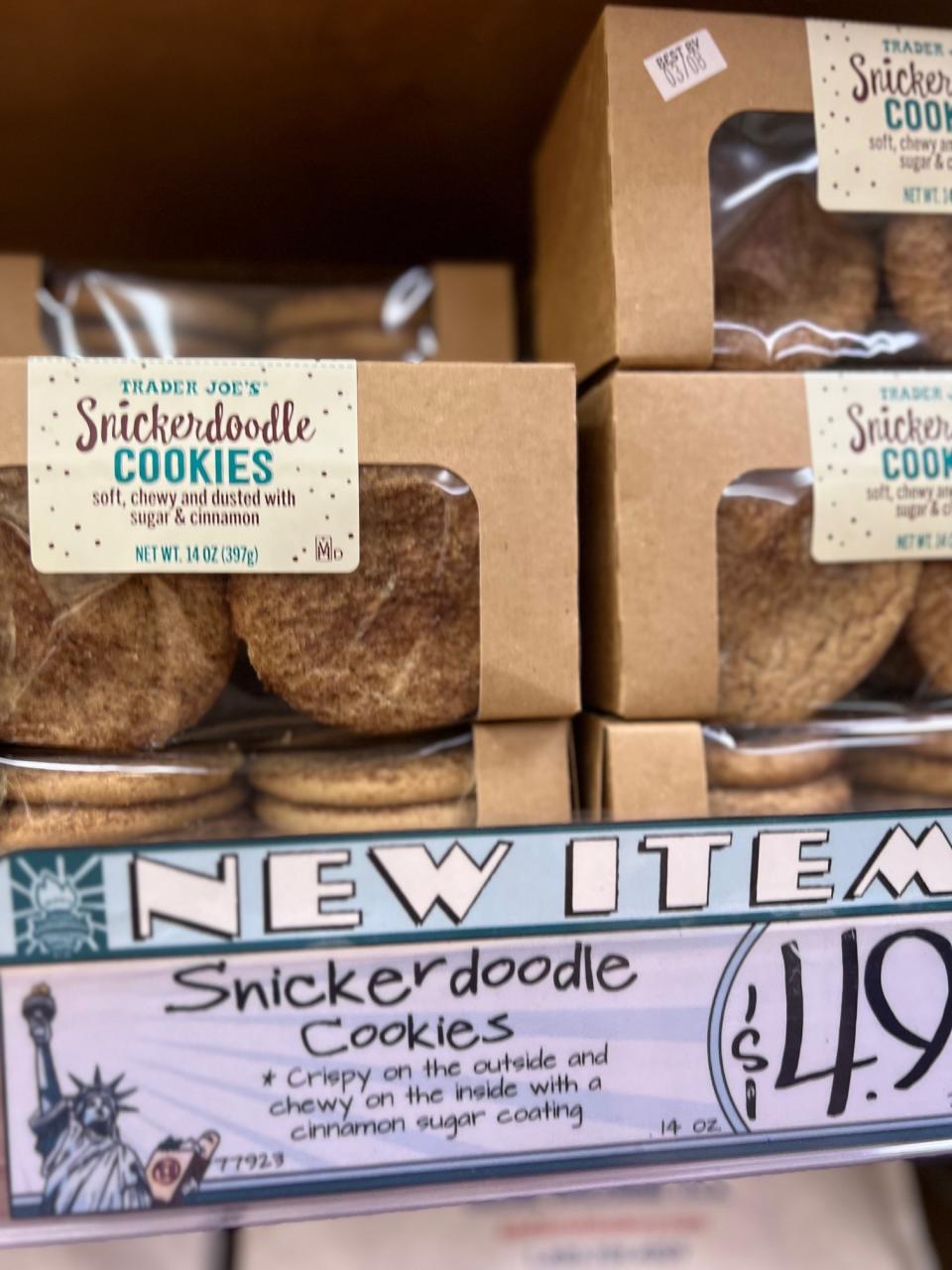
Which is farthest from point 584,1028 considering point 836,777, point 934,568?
point 934,568

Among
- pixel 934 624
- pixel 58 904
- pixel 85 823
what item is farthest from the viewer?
pixel 934 624

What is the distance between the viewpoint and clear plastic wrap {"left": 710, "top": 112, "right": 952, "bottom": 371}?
676mm

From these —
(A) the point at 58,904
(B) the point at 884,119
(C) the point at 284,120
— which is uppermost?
(C) the point at 284,120

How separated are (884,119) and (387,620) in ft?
1.59

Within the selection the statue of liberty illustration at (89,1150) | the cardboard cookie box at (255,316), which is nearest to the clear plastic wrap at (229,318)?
the cardboard cookie box at (255,316)

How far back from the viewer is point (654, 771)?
643 millimetres

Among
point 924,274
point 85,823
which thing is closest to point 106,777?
point 85,823

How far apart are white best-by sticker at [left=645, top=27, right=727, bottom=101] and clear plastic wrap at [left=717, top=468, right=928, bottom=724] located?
0.93 feet

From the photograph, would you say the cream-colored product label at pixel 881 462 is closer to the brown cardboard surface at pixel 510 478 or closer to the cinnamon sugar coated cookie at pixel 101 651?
the brown cardboard surface at pixel 510 478

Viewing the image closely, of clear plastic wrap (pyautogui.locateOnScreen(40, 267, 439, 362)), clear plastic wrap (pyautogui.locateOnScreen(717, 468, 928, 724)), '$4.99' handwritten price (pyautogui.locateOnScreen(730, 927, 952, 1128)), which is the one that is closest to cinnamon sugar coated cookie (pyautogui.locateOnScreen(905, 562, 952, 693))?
clear plastic wrap (pyautogui.locateOnScreen(717, 468, 928, 724))

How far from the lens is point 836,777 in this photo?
2.29 ft

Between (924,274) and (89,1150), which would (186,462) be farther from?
(924,274)

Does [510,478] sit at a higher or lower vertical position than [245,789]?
higher

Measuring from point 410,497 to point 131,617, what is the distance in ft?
0.62
